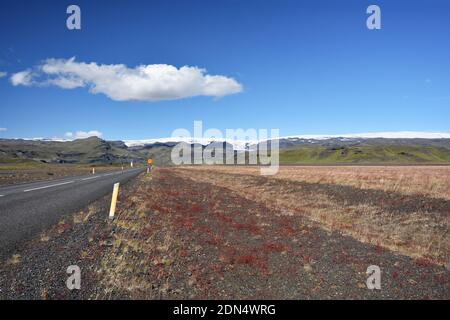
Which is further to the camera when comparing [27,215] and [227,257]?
[27,215]

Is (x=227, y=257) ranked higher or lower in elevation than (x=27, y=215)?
lower

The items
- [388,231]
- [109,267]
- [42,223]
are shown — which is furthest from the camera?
[388,231]

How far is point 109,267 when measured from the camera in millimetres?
7645

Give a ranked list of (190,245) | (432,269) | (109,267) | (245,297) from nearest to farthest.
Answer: (245,297)
(109,267)
(432,269)
(190,245)

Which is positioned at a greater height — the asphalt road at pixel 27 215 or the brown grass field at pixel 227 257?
the asphalt road at pixel 27 215

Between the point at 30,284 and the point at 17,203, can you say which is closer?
the point at 30,284

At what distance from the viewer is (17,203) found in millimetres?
16109

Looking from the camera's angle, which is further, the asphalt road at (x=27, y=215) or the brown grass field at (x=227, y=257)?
Answer: the asphalt road at (x=27, y=215)

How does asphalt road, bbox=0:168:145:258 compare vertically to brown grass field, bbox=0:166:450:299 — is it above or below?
above
